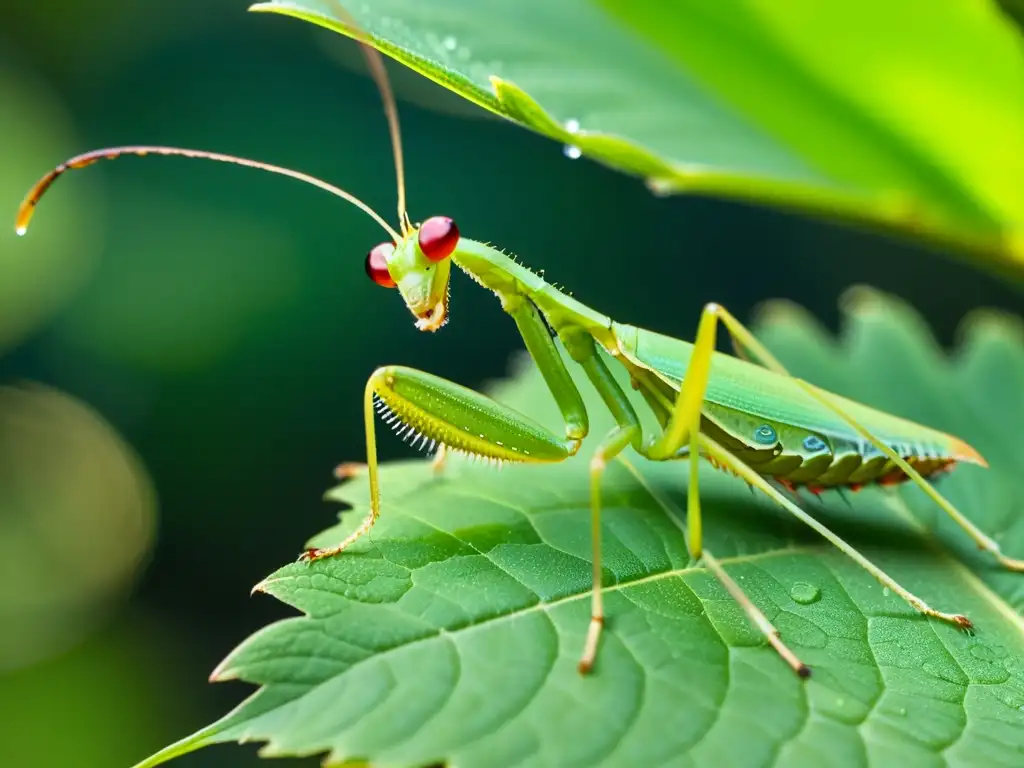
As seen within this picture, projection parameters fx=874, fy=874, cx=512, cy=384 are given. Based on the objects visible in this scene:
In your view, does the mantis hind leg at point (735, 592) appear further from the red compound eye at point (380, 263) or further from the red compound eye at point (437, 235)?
the red compound eye at point (380, 263)

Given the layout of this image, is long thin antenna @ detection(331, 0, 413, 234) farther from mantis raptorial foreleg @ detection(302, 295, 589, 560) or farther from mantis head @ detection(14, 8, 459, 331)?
mantis raptorial foreleg @ detection(302, 295, 589, 560)

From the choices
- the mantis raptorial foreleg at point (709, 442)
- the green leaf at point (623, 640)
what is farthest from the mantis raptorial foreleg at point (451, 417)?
the mantis raptorial foreleg at point (709, 442)

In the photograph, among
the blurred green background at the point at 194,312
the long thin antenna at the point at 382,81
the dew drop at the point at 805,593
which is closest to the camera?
the long thin antenna at the point at 382,81

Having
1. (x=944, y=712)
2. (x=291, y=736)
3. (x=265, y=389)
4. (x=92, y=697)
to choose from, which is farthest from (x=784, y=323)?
(x=92, y=697)

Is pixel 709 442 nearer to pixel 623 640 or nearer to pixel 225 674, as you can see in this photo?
pixel 623 640

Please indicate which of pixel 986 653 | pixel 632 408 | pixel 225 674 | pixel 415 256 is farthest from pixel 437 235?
pixel 986 653

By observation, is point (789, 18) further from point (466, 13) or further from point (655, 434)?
point (655, 434)

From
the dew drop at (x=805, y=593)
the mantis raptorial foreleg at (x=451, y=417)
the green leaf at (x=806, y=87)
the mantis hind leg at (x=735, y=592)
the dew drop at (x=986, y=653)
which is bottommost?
the dew drop at (x=986, y=653)

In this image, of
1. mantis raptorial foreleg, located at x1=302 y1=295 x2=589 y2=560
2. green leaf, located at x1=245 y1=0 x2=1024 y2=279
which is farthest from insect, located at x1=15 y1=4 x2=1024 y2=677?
green leaf, located at x1=245 y1=0 x2=1024 y2=279
